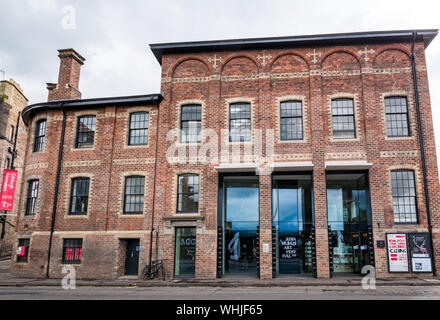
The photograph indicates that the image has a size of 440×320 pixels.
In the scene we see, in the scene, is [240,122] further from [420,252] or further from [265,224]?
[420,252]

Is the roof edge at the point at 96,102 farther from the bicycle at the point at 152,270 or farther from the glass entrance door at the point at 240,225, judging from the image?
the bicycle at the point at 152,270

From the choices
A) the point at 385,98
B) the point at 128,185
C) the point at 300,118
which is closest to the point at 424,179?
the point at 385,98

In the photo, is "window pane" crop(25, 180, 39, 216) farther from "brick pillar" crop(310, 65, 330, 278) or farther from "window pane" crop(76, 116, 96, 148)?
"brick pillar" crop(310, 65, 330, 278)

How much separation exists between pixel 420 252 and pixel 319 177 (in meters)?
5.29

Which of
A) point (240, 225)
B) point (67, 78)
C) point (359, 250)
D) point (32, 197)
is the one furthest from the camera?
point (67, 78)

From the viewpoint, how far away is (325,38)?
58.1 ft

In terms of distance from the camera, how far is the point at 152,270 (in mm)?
17016

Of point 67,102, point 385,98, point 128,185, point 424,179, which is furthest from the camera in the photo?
point 67,102

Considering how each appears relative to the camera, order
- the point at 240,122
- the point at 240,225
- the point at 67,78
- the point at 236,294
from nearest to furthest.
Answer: the point at 236,294 → the point at 240,225 → the point at 240,122 → the point at 67,78

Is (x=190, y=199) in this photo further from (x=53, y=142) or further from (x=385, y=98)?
(x=385, y=98)

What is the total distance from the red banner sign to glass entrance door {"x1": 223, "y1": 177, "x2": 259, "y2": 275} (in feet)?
39.8

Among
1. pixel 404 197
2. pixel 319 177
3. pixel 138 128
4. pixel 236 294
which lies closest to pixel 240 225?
pixel 319 177

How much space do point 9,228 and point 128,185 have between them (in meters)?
17.2

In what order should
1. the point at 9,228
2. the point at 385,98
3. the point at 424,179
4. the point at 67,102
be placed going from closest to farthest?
the point at 424,179 → the point at 385,98 → the point at 67,102 → the point at 9,228
